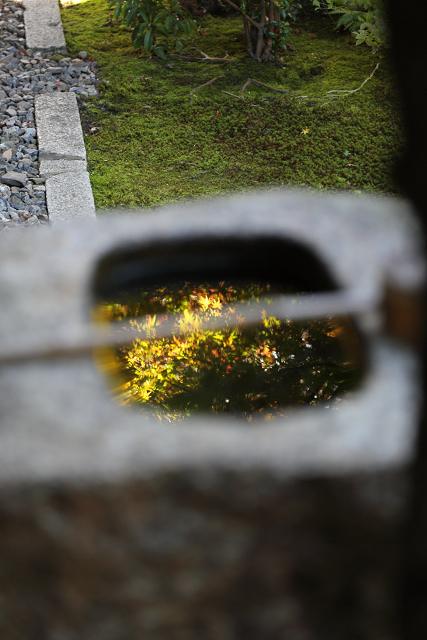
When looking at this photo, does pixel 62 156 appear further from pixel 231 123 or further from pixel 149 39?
pixel 149 39

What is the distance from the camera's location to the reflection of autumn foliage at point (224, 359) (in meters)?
1.37

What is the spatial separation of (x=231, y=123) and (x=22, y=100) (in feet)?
4.75

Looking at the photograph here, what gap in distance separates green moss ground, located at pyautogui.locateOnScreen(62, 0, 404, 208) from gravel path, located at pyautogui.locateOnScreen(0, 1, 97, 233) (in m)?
0.26

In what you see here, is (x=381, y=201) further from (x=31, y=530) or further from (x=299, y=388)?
(x=31, y=530)

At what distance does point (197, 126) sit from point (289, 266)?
260 centimetres

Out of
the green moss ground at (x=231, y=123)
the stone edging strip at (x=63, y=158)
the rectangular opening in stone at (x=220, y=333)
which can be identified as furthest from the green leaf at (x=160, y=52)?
the rectangular opening in stone at (x=220, y=333)

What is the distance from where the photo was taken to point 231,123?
3.69 metres

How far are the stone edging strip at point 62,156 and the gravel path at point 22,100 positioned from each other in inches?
2.2

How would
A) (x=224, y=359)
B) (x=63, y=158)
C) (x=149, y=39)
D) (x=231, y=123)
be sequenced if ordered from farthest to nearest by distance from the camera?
(x=149, y=39) < (x=231, y=123) < (x=63, y=158) < (x=224, y=359)

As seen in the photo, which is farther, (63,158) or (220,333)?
(63,158)

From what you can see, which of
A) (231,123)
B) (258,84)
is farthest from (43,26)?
(231,123)

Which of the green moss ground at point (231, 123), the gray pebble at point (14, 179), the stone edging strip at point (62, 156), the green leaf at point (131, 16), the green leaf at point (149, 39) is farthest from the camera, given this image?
the green leaf at point (149, 39)

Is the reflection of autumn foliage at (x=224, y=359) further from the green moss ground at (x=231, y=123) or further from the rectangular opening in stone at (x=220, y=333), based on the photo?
the green moss ground at (x=231, y=123)

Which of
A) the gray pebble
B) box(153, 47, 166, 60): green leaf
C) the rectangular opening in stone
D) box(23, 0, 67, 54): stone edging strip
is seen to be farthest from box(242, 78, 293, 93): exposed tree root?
the rectangular opening in stone
